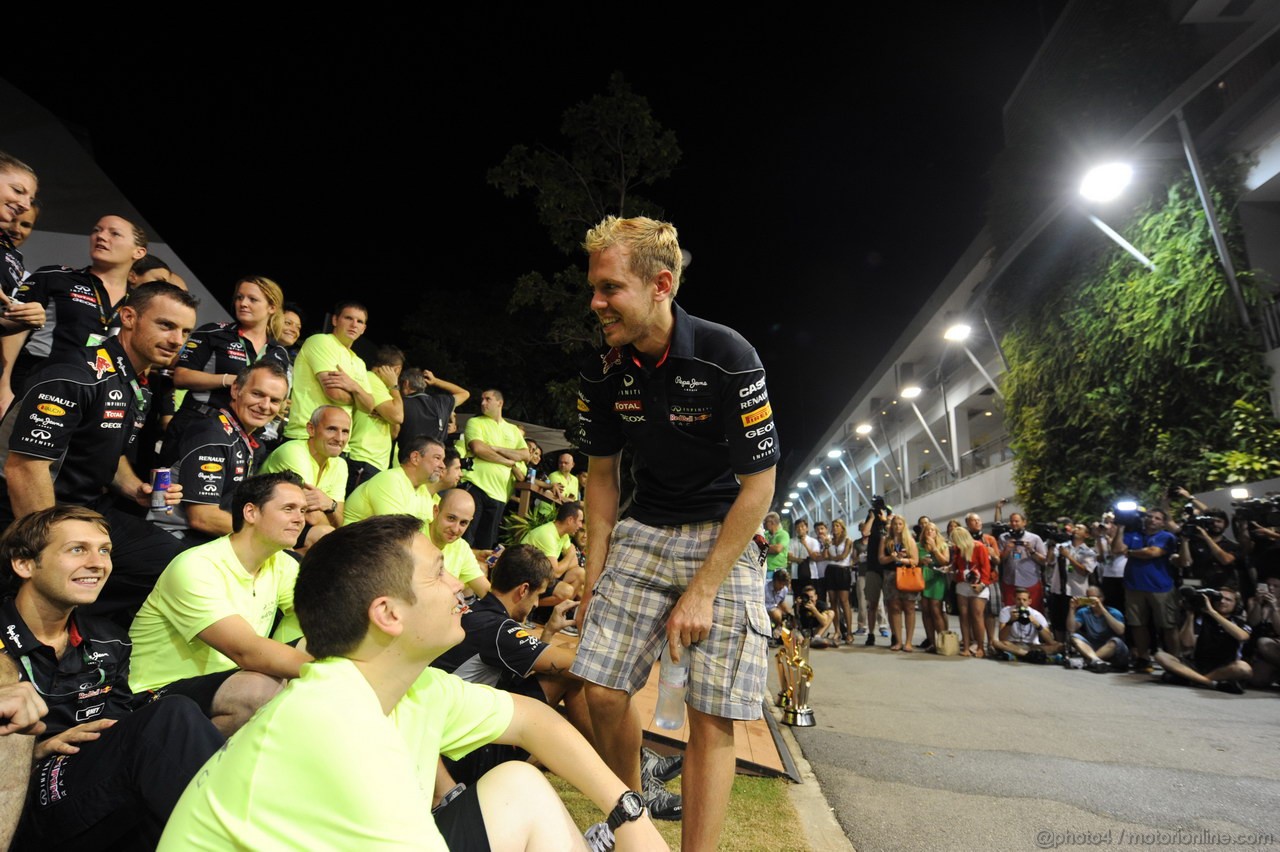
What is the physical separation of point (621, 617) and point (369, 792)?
1357 mm

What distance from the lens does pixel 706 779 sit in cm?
239

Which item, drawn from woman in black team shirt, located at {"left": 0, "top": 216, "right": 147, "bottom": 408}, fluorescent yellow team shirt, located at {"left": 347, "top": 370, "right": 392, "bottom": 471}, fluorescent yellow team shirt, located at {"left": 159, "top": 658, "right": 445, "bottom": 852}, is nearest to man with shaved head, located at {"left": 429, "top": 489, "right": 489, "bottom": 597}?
fluorescent yellow team shirt, located at {"left": 347, "top": 370, "right": 392, "bottom": 471}

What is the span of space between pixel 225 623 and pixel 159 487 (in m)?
1.00

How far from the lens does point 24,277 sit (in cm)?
344

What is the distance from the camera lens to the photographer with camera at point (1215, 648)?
285 inches

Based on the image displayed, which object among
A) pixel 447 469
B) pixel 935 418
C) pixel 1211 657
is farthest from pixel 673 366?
pixel 935 418

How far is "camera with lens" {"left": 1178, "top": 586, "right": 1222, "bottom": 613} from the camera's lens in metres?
7.61

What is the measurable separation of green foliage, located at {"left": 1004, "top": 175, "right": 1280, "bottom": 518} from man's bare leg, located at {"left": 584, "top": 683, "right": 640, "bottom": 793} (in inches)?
479

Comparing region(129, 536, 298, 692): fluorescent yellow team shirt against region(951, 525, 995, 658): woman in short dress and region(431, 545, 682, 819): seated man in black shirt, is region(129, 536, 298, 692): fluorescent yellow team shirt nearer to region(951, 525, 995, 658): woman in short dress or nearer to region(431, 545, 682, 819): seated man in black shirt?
region(431, 545, 682, 819): seated man in black shirt

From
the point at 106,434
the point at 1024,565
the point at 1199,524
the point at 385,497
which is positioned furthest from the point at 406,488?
the point at 1024,565

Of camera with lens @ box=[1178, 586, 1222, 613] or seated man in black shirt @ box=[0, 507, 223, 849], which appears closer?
seated man in black shirt @ box=[0, 507, 223, 849]

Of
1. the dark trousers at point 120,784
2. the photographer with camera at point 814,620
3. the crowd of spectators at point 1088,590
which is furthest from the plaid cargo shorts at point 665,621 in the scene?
the photographer with camera at point 814,620

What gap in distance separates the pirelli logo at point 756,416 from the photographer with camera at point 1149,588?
8.10 meters

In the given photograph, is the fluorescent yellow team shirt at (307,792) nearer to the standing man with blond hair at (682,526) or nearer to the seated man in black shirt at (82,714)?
the seated man in black shirt at (82,714)
